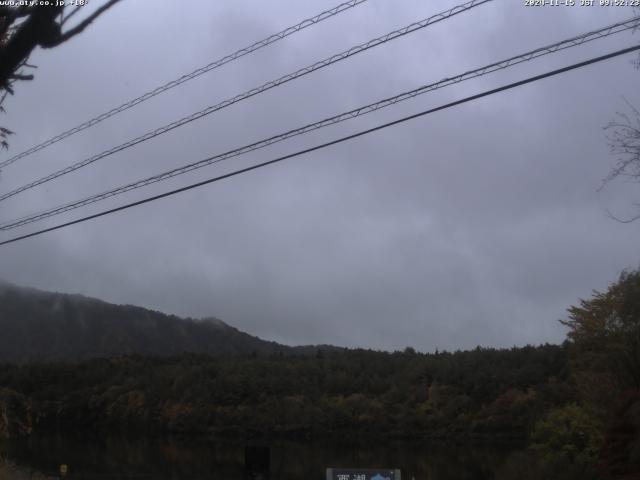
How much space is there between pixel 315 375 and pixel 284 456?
955 inches

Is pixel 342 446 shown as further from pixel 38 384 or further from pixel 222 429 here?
pixel 38 384

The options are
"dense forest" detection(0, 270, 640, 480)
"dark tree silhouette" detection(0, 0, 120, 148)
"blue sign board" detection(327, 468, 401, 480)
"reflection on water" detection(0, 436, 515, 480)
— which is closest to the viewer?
"dark tree silhouette" detection(0, 0, 120, 148)

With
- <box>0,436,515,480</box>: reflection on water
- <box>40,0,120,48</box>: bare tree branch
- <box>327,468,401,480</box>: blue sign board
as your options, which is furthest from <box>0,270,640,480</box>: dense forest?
<box>40,0,120,48</box>: bare tree branch

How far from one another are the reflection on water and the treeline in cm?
379

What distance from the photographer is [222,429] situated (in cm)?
7625

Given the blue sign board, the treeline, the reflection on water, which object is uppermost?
the treeline

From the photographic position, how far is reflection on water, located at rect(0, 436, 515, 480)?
4488 cm

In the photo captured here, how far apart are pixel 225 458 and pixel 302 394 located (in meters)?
21.1

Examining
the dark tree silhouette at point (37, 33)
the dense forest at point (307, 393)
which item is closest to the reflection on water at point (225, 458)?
the dense forest at point (307, 393)

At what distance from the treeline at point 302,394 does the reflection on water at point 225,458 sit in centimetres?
379

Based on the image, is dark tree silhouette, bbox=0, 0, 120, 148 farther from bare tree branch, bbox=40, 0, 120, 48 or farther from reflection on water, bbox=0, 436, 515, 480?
reflection on water, bbox=0, 436, 515, 480

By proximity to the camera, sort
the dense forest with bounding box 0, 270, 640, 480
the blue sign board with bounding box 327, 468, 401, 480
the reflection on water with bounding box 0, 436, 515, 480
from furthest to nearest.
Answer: the dense forest with bounding box 0, 270, 640, 480
the reflection on water with bounding box 0, 436, 515, 480
the blue sign board with bounding box 327, 468, 401, 480

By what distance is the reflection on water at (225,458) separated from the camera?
44875 millimetres

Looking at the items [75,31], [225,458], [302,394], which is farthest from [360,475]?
[302,394]
